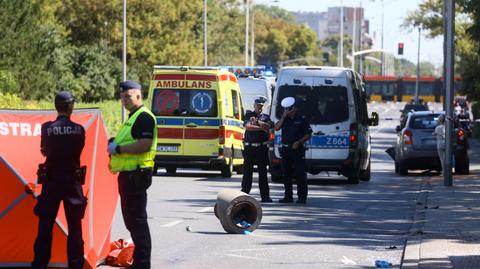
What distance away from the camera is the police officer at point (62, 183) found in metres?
11.1

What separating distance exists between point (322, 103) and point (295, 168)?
6.29 m

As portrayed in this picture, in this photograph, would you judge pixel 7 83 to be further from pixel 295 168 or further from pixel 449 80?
pixel 295 168

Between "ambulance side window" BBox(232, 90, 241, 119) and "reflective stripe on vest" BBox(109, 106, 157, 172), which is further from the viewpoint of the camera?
"ambulance side window" BBox(232, 90, 241, 119)

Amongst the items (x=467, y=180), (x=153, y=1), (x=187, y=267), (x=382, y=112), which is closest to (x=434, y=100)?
(x=382, y=112)

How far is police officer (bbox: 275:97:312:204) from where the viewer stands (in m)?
20.5

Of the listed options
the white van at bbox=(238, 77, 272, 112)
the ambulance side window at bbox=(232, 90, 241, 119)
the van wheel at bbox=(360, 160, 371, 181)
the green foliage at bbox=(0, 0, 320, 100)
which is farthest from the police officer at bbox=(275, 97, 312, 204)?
the green foliage at bbox=(0, 0, 320, 100)

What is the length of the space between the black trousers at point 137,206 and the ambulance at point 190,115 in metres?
16.9

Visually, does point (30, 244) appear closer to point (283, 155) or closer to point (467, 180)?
point (283, 155)

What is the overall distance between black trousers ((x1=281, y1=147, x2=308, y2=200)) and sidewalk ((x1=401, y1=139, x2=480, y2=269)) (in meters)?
1.94

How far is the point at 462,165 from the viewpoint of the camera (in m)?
32.1

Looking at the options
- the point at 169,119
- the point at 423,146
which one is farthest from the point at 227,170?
the point at 423,146

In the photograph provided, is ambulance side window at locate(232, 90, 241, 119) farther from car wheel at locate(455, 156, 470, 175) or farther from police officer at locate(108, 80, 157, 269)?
police officer at locate(108, 80, 157, 269)

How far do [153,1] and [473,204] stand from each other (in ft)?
159

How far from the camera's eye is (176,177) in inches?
1142
